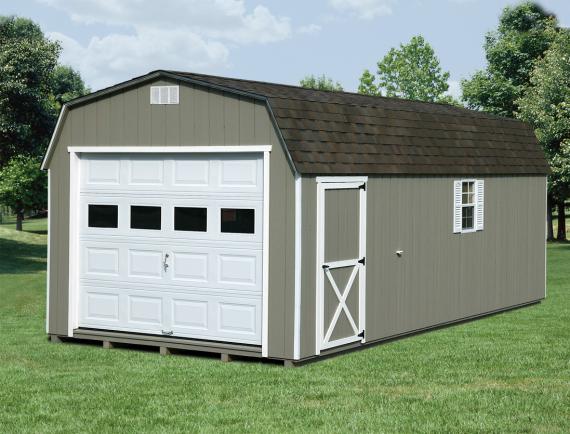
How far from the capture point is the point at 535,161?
1945cm

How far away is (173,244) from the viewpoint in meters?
13.5

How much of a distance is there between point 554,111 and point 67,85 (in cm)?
3091

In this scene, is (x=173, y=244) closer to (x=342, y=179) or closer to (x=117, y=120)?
(x=117, y=120)

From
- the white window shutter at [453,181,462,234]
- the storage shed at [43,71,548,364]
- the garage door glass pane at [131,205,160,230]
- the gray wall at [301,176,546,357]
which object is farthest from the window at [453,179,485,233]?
the garage door glass pane at [131,205,160,230]

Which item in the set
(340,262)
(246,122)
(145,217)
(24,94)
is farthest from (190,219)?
(24,94)

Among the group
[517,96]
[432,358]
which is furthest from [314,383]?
[517,96]

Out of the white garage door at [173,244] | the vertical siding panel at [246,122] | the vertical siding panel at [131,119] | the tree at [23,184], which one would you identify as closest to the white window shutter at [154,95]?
the vertical siding panel at [131,119]

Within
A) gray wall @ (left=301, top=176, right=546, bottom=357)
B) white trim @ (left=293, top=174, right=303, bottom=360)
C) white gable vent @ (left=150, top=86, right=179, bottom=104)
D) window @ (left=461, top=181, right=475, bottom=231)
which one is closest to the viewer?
white trim @ (left=293, top=174, right=303, bottom=360)

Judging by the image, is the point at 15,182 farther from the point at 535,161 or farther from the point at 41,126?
the point at 535,161

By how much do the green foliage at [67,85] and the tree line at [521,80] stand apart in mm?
17887

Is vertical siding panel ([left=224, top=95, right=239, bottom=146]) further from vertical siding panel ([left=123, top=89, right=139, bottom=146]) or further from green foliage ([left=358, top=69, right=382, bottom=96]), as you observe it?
green foliage ([left=358, top=69, right=382, bottom=96])

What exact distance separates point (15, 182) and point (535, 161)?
3748 cm

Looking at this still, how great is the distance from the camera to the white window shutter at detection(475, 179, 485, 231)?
56.4ft

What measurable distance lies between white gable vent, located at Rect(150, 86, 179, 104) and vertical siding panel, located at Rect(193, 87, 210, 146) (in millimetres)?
338
